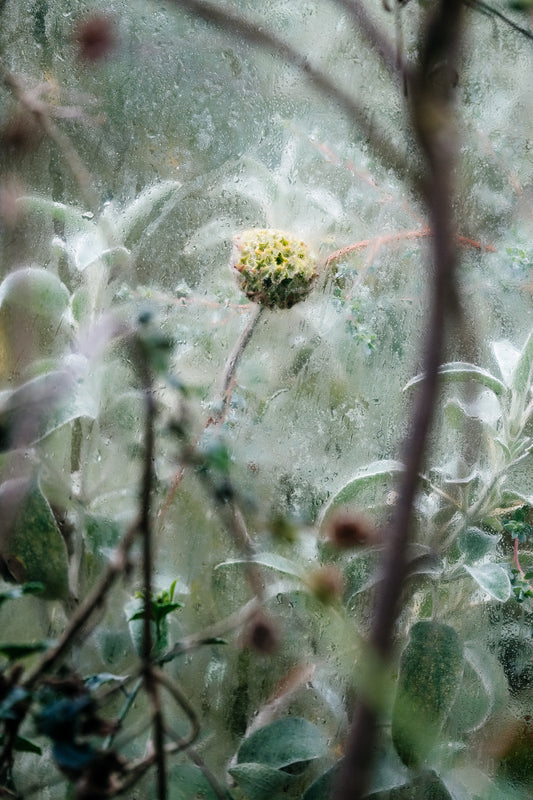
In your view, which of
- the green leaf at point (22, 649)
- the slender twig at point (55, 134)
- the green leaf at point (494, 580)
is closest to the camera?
the green leaf at point (22, 649)

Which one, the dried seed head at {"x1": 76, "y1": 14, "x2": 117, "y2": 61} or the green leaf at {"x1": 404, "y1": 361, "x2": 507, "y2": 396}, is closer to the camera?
the green leaf at {"x1": 404, "y1": 361, "x2": 507, "y2": 396}

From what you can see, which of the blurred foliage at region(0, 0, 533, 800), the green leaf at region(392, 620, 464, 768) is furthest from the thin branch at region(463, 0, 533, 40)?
the green leaf at region(392, 620, 464, 768)

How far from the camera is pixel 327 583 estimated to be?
553mm

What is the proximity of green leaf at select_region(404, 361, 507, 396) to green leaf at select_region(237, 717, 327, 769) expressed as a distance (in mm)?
250

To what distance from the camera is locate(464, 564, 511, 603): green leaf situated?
0.49 meters

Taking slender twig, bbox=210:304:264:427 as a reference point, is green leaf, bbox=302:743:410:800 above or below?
below

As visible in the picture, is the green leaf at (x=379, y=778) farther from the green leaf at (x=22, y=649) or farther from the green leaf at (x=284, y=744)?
the green leaf at (x=22, y=649)

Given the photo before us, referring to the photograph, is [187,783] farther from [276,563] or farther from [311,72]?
[311,72]

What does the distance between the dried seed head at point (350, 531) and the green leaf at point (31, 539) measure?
0.19 metres

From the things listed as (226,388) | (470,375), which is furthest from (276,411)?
(470,375)

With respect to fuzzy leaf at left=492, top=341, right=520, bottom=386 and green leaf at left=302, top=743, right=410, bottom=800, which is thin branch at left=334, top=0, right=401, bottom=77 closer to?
fuzzy leaf at left=492, top=341, right=520, bottom=386

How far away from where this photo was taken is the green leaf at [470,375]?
20.4 inches

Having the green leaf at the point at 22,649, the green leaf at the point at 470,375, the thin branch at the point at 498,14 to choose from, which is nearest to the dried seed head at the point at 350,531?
the green leaf at the point at 470,375

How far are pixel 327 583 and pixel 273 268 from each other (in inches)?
8.9
